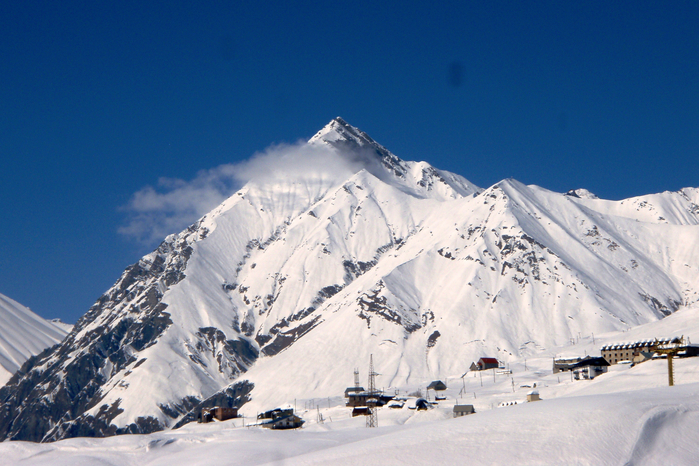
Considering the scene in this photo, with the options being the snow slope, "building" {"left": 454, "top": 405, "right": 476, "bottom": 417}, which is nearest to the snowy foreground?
the snow slope

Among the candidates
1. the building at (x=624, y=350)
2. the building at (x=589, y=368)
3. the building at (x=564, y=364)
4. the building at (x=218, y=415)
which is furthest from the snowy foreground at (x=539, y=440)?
the building at (x=624, y=350)

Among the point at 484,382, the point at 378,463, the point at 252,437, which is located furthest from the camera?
the point at 484,382

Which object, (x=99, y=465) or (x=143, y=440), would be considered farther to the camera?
(x=143, y=440)

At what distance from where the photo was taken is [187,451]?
251ft

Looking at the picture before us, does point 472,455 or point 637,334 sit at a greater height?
point 637,334

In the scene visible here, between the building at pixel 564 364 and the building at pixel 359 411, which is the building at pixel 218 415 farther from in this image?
the building at pixel 564 364

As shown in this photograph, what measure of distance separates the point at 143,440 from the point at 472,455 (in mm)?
46220

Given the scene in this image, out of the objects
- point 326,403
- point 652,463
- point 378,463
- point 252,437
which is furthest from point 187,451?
point 326,403

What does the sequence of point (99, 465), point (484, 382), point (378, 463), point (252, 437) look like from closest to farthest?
point (378, 463), point (99, 465), point (252, 437), point (484, 382)

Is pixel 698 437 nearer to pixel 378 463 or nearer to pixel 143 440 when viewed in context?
pixel 378 463

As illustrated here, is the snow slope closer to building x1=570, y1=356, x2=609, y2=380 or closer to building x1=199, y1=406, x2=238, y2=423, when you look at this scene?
building x1=570, y1=356, x2=609, y2=380

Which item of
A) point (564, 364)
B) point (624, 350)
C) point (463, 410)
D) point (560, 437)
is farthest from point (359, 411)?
point (560, 437)

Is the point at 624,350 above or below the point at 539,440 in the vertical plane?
above

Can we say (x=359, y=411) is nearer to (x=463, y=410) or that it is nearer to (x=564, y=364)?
(x=463, y=410)
